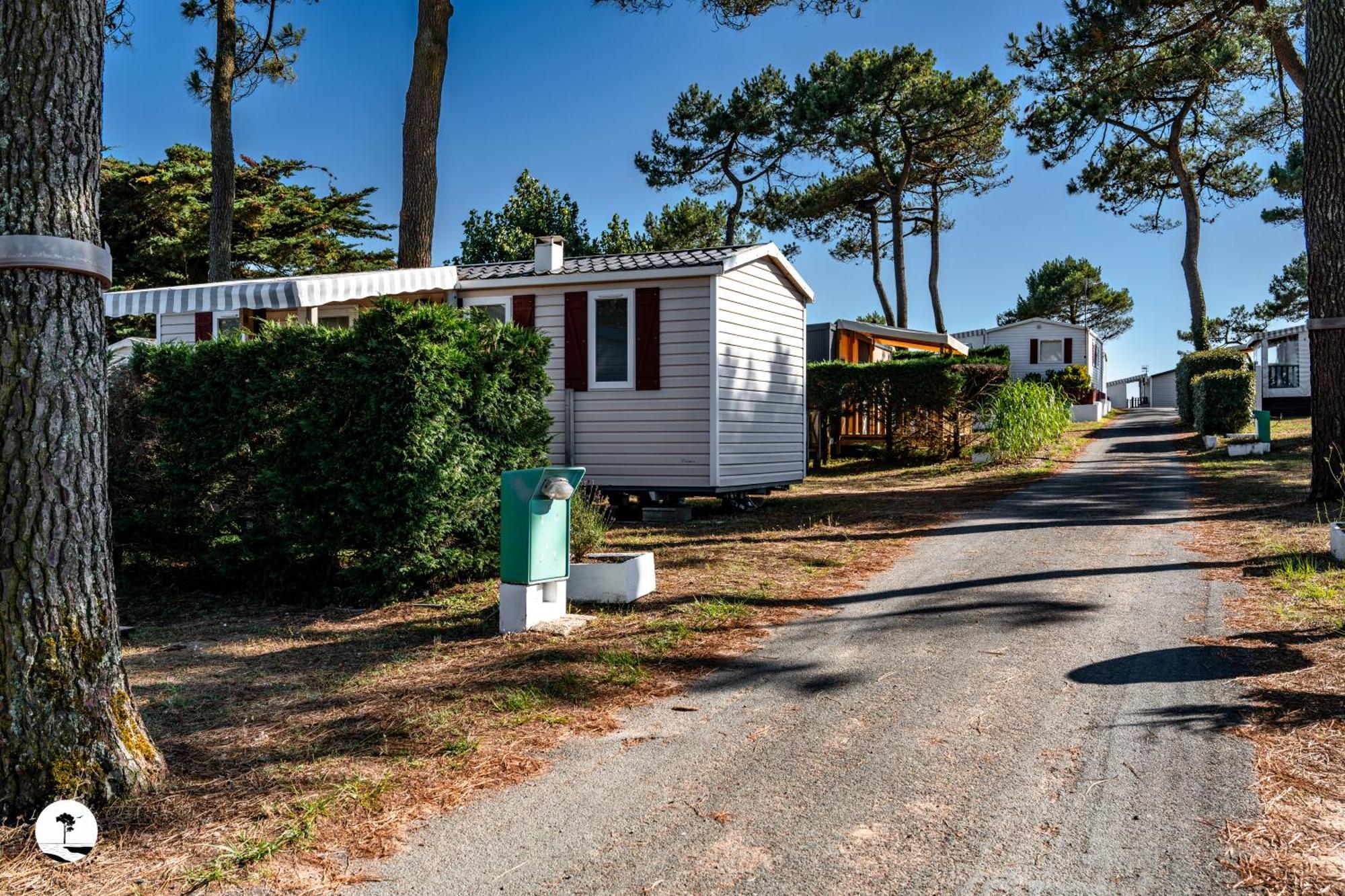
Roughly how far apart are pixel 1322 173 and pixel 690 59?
1792 centimetres

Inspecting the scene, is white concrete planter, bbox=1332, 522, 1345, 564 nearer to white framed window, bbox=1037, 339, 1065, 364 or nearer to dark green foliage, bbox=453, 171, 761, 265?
dark green foliage, bbox=453, 171, 761, 265

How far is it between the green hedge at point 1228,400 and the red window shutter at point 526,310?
12.8 metres

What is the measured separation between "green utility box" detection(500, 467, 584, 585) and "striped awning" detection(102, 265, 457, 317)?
565 centimetres

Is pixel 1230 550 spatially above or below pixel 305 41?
below

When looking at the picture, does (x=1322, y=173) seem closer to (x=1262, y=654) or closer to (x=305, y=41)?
(x=1262, y=654)

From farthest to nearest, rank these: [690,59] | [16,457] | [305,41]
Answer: [690,59] < [305,41] < [16,457]

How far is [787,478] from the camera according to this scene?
489 inches

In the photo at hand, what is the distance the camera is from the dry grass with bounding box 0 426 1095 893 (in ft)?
8.99

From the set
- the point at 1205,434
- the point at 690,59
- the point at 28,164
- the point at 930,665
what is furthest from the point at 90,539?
the point at 690,59

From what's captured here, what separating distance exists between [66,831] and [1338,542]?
7631mm

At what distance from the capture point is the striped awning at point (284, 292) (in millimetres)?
9977

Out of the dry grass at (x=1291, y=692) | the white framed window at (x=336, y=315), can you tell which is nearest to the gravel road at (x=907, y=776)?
the dry grass at (x=1291, y=692)

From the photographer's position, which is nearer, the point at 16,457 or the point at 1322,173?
the point at 16,457

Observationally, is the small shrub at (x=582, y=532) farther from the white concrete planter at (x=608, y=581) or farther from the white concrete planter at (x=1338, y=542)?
the white concrete planter at (x=1338, y=542)
